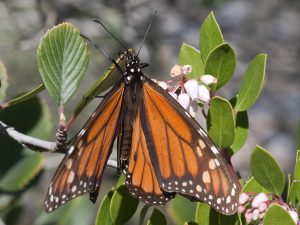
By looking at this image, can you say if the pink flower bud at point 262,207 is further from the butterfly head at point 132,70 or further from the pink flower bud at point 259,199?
the butterfly head at point 132,70

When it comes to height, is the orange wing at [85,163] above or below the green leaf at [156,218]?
above

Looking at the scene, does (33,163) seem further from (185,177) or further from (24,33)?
(24,33)

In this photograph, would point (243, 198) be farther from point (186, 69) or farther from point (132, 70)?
point (132, 70)

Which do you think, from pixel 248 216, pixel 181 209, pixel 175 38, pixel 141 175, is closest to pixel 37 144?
pixel 141 175

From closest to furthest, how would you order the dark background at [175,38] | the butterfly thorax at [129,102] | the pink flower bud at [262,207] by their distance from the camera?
the pink flower bud at [262,207], the butterfly thorax at [129,102], the dark background at [175,38]

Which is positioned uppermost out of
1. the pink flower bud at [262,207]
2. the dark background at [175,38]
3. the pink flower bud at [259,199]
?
the dark background at [175,38]

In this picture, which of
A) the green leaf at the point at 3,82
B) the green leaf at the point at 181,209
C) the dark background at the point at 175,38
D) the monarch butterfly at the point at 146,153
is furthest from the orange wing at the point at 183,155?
the dark background at the point at 175,38

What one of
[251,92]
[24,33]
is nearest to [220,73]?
[251,92]

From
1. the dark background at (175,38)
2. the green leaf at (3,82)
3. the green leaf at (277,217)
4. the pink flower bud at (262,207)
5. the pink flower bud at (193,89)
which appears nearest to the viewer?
the green leaf at (277,217)
